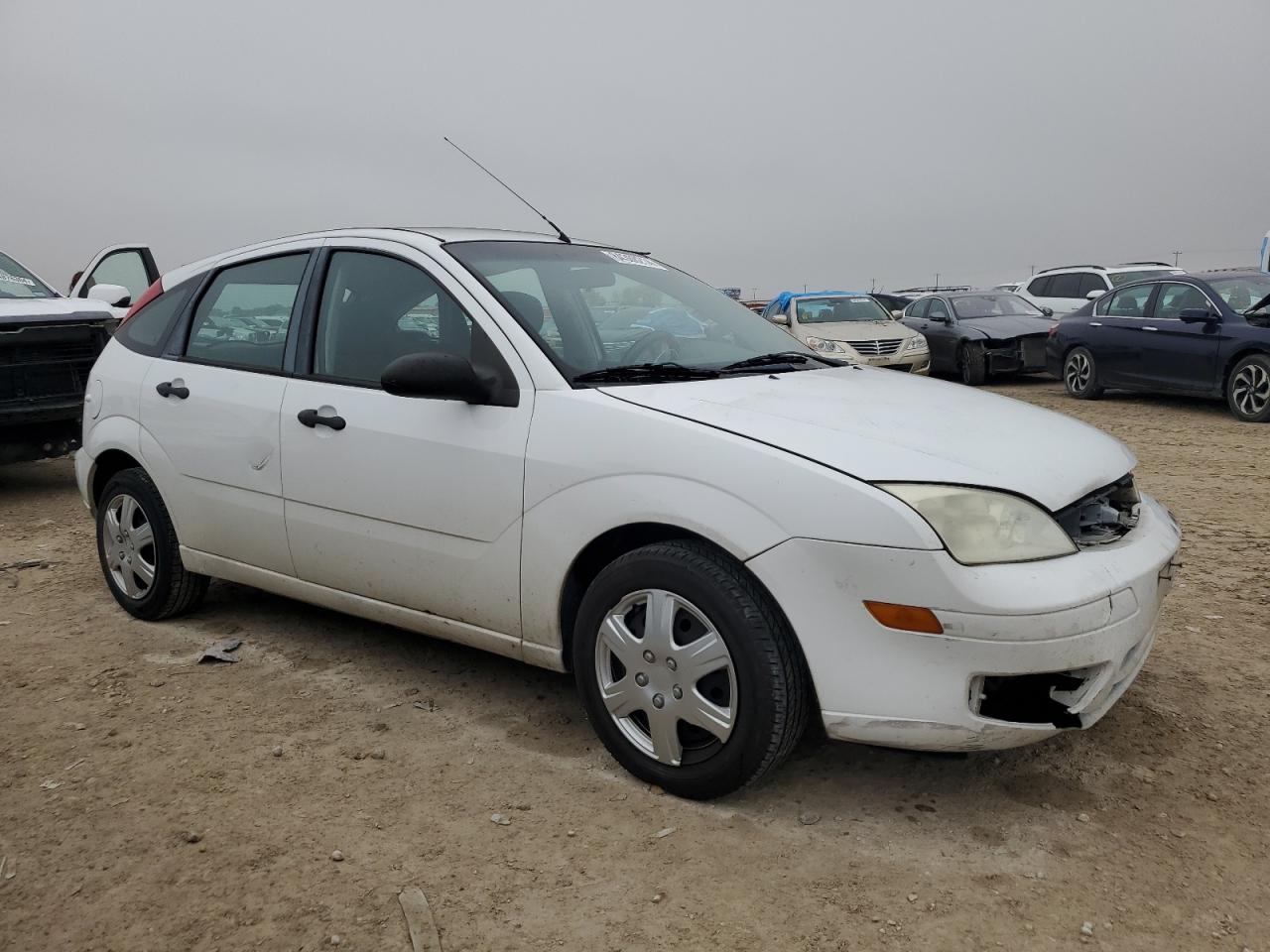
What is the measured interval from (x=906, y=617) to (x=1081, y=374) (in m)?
11.5

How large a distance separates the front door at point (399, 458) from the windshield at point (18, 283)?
542 cm

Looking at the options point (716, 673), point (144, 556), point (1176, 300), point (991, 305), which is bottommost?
point (144, 556)

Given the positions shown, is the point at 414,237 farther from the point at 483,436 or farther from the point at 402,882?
the point at 402,882

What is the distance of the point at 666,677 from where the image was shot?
113 inches

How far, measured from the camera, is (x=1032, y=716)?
267cm

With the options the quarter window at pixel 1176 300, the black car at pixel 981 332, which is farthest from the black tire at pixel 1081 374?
the black car at pixel 981 332

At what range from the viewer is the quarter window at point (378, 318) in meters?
3.49

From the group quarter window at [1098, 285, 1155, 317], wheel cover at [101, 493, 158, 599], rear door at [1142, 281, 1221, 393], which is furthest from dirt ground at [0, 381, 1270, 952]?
quarter window at [1098, 285, 1155, 317]

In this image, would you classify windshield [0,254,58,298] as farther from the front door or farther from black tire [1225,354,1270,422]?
black tire [1225,354,1270,422]

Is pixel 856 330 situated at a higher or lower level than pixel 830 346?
higher

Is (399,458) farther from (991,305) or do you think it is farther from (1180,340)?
(991,305)

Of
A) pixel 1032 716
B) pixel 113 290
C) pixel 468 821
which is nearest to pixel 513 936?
pixel 468 821

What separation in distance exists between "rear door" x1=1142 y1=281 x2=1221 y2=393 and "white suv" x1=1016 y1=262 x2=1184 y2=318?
20.3ft

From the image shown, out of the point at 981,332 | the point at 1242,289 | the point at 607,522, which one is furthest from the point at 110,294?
the point at 981,332
